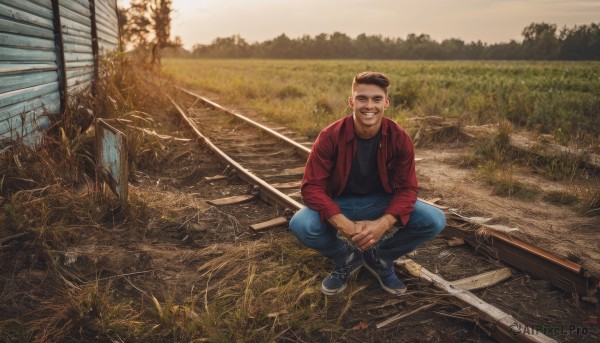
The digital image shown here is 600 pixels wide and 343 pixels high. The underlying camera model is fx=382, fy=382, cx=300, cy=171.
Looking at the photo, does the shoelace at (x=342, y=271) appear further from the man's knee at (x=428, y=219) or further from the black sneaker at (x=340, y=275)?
the man's knee at (x=428, y=219)

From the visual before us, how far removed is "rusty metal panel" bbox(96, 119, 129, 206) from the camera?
367 cm

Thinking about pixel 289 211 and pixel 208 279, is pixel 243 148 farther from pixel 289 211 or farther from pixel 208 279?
pixel 208 279

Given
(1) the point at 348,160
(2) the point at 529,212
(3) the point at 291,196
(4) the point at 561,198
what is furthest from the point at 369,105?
(4) the point at 561,198

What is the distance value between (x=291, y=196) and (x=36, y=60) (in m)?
3.79

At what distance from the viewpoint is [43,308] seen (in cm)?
245

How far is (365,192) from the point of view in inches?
117

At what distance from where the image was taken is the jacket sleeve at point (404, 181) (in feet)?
8.75

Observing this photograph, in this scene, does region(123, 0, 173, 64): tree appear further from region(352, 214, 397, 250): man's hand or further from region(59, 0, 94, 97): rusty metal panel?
region(352, 214, 397, 250): man's hand

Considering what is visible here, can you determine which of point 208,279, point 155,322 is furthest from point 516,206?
point 155,322

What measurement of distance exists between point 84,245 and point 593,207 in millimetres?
5287

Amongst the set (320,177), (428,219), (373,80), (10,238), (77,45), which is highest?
(77,45)

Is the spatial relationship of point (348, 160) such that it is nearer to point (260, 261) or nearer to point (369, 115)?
point (369, 115)

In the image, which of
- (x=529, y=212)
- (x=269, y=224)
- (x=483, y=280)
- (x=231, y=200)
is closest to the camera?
(x=483, y=280)

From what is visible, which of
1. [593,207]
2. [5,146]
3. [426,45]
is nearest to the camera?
[5,146]
